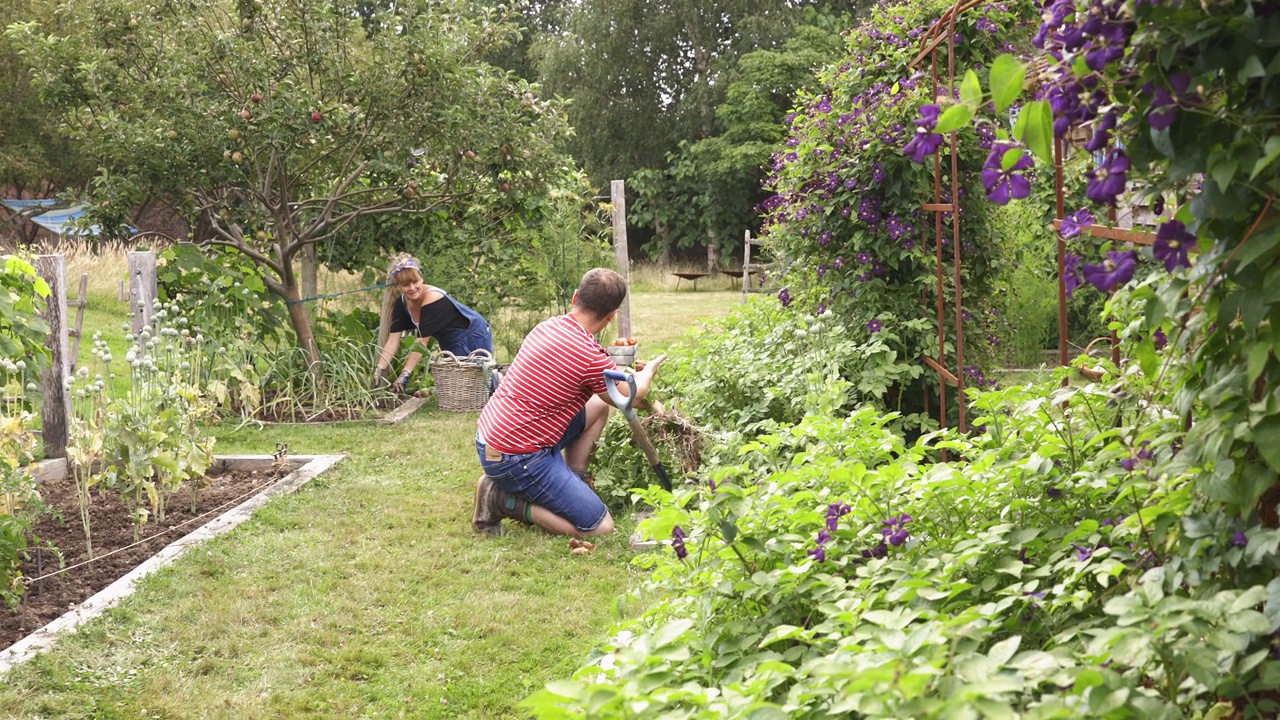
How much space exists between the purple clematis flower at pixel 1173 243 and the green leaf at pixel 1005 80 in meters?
0.30

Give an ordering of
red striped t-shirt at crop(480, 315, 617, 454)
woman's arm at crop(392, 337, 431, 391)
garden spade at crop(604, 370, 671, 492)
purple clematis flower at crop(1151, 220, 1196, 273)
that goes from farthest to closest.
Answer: woman's arm at crop(392, 337, 431, 391) < red striped t-shirt at crop(480, 315, 617, 454) < garden spade at crop(604, 370, 671, 492) < purple clematis flower at crop(1151, 220, 1196, 273)

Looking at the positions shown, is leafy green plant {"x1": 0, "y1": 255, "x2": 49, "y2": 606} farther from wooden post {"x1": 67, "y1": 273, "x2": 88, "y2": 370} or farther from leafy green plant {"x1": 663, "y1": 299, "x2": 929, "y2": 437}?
leafy green plant {"x1": 663, "y1": 299, "x2": 929, "y2": 437}

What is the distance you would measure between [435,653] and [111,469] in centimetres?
196

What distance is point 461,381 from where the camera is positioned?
8.48 m

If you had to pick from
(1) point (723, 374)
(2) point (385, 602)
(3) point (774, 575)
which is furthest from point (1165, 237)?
(1) point (723, 374)

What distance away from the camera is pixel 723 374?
19.8 ft

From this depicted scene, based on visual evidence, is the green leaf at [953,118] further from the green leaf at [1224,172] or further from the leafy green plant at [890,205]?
the leafy green plant at [890,205]

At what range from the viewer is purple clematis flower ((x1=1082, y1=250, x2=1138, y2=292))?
5.50 feet

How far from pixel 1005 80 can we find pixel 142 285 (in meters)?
6.85

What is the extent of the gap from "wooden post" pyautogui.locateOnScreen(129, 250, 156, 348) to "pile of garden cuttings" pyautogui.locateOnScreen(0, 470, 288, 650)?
148cm

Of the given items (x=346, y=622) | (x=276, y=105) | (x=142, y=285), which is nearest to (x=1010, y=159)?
(x=346, y=622)

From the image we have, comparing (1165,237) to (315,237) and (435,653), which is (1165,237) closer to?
(435,653)

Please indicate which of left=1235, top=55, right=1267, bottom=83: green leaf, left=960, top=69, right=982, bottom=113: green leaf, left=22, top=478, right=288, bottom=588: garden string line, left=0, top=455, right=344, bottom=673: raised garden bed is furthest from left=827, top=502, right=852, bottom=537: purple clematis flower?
left=22, top=478, right=288, bottom=588: garden string line

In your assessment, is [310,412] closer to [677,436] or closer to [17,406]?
[17,406]
